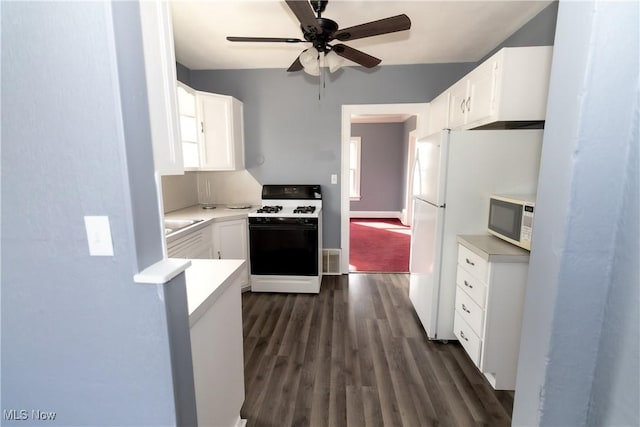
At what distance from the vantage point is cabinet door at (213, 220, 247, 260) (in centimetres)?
291

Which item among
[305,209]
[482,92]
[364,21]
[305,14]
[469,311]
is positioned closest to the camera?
[305,14]

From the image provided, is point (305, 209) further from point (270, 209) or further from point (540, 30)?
point (540, 30)

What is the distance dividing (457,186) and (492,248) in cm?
50

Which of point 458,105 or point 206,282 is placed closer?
point 206,282

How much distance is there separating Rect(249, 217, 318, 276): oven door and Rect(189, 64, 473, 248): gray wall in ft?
2.18

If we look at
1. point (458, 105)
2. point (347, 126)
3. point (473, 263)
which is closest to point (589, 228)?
point (473, 263)

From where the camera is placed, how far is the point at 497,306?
173 centimetres

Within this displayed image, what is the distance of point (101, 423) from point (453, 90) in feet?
10.2

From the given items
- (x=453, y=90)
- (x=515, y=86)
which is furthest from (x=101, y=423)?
(x=453, y=90)

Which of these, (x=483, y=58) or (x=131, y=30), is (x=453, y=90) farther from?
(x=131, y=30)

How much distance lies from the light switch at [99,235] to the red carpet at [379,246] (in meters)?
3.29

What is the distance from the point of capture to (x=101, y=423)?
895 mm

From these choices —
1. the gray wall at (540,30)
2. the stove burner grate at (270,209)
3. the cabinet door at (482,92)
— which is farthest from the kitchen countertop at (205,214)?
the gray wall at (540,30)

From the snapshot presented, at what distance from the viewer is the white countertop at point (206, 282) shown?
3.34ft
